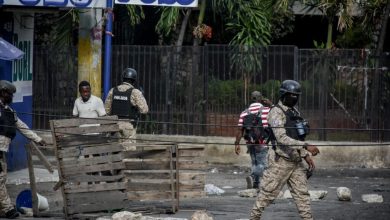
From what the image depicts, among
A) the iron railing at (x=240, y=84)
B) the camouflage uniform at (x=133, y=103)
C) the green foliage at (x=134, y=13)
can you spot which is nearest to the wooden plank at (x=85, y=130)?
the camouflage uniform at (x=133, y=103)

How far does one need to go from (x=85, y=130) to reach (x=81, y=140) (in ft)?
0.57

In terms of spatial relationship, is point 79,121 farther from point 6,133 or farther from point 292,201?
point 292,201

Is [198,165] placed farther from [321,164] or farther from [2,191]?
[321,164]

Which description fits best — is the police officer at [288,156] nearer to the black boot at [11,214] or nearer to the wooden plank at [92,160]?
the wooden plank at [92,160]

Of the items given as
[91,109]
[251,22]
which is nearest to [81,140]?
[91,109]

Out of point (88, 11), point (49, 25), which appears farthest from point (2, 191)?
point (49, 25)

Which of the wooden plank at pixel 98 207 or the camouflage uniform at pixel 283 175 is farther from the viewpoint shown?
the wooden plank at pixel 98 207

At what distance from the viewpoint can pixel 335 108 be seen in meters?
20.8

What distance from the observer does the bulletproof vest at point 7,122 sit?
43.0 feet

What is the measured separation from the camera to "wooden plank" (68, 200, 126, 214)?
42.5 ft

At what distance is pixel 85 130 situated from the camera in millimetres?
13211

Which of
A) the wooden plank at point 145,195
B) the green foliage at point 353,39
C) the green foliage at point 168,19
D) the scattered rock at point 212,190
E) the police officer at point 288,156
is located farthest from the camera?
the green foliage at point 353,39

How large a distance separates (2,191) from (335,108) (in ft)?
30.1

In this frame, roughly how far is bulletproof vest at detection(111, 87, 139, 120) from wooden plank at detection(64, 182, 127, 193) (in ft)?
6.93
